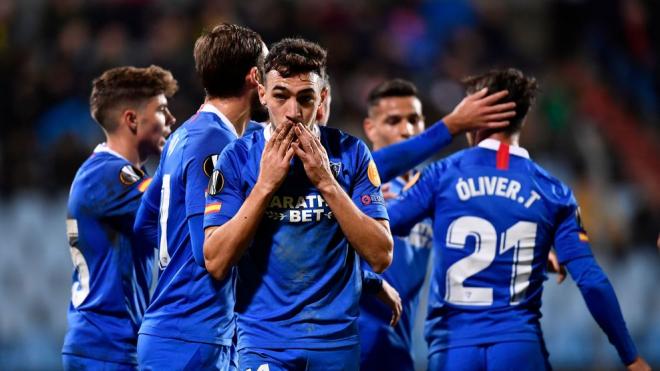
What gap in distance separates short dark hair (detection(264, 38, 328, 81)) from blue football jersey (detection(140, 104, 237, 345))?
0.47 meters

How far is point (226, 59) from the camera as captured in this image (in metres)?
4.68

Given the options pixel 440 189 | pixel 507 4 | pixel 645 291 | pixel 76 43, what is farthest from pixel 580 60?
pixel 440 189

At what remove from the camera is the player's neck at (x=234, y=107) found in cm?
475

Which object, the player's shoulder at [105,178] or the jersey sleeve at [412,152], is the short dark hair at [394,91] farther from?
the player's shoulder at [105,178]

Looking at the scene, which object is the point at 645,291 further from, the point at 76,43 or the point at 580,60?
the point at 76,43

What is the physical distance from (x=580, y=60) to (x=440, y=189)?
9.63m

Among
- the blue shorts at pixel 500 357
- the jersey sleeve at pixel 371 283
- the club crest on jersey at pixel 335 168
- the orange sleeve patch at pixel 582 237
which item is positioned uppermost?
the club crest on jersey at pixel 335 168

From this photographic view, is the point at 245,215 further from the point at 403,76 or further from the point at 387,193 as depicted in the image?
the point at 403,76

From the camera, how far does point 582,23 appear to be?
14164 millimetres

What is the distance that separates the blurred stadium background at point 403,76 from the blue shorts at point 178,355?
716 centimetres

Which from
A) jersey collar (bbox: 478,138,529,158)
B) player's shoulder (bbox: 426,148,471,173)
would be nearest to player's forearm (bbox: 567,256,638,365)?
jersey collar (bbox: 478,138,529,158)

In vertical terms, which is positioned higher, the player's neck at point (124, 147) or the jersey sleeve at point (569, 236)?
the player's neck at point (124, 147)

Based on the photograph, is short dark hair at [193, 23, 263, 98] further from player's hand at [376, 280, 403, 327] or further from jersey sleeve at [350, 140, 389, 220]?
player's hand at [376, 280, 403, 327]

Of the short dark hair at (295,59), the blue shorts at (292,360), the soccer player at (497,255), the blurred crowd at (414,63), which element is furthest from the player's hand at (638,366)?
the blurred crowd at (414,63)
